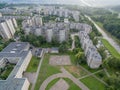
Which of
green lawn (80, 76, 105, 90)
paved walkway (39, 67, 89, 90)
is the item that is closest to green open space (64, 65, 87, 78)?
paved walkway (39, 67, 89, 90)

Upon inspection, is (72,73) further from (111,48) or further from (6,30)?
(6,30)

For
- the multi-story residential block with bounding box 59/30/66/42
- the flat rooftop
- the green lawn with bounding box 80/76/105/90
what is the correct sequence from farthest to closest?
the multi-story residential block with bounding box 59/30/66/42
the flat rooftop
the green lawn with bounding box 80/76/105/90

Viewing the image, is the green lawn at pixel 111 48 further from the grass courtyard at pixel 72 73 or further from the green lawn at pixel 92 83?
the green lawn at pixel 92 83

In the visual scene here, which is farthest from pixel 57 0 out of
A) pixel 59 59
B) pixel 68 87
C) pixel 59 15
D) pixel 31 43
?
pixel 68 87

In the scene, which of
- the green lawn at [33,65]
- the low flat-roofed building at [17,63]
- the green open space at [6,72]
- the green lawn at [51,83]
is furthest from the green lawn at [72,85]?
the green open space at [6,72]

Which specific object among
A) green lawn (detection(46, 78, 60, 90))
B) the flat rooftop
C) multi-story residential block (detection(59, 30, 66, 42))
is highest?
multi-story residential block (detection(59, 30, 66, 42))

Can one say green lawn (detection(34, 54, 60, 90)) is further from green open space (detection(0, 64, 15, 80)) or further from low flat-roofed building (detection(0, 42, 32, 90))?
green open space (detection(0, 64, 15, 80))
